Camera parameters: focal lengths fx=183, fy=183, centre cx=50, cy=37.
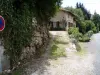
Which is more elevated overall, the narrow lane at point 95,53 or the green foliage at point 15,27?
the green foliage at point 15,27

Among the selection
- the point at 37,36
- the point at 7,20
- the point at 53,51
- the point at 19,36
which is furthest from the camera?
the point at 53,51

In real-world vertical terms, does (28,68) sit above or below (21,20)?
below

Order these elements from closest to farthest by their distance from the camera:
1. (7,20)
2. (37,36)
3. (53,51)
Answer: (7,20) → (37,36) → (53,51)

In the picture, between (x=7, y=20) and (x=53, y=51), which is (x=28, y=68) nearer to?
(x=7, y=20)

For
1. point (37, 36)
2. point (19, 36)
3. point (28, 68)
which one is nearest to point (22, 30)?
point (19, 36)

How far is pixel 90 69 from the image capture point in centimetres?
1223

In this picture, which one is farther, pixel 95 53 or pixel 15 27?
pixel 95 53

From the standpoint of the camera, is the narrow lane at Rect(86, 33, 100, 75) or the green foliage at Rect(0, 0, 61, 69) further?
the narrow lane at Rect(86, 33, 100, 75)

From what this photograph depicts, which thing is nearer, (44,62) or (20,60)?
(20,60)

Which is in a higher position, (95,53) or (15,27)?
(15,27)

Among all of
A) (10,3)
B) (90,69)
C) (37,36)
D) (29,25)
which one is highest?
(10,3)

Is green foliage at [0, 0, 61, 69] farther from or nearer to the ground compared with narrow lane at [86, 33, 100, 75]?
farther from the ground

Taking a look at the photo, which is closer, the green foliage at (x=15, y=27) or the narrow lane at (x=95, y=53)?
the green foliage at (x=15, y=27)

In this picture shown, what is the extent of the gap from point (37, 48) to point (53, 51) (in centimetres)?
216
